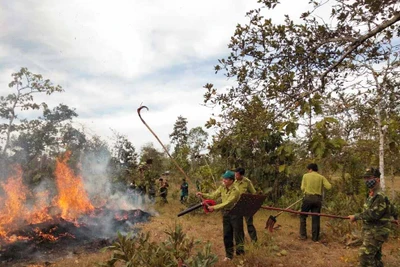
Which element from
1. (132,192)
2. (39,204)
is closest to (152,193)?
(132,192)

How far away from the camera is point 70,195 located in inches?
505

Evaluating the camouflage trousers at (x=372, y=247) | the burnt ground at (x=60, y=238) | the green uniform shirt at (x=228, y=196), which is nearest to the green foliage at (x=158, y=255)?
the green uniform shirt at (x=228, y=196)

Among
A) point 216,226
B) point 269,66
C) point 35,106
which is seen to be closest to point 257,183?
point 216,226

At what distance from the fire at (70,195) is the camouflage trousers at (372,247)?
9.09 m

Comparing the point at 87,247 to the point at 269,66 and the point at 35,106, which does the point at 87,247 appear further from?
the point at 35,106

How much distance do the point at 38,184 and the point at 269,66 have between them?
14.3 metres

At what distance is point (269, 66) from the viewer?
224 inches

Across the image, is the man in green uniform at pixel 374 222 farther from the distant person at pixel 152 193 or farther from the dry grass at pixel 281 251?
the distant person at pixel 152 193

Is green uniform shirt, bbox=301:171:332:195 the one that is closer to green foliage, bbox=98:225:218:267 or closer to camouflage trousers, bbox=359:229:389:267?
camouflage trousers, bbox=359:229:389:267

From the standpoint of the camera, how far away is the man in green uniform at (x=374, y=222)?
519 centimetres

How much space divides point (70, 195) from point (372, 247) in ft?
36.3

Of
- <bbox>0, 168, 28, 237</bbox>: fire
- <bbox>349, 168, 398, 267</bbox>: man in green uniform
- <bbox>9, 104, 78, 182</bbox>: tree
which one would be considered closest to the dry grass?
<bbox>349, 168, 398, 267</bbox>: man in green uniform

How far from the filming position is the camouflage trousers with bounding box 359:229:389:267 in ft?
17.0

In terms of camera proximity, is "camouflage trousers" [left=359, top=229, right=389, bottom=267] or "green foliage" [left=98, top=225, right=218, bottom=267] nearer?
"green foliage" [left=98, top=225, right=218, bottom=267]
